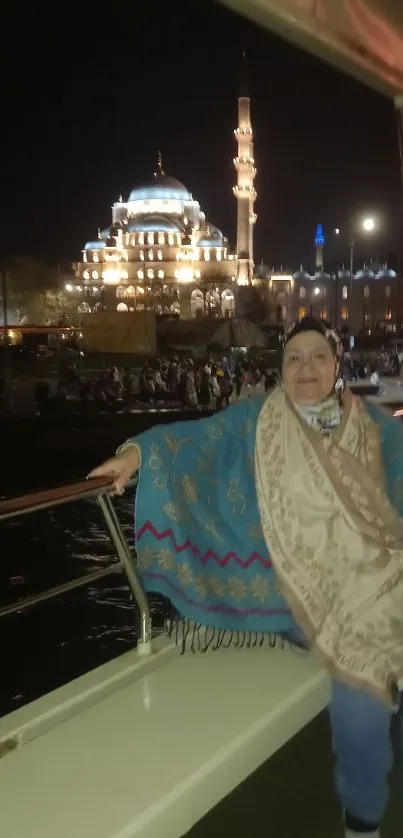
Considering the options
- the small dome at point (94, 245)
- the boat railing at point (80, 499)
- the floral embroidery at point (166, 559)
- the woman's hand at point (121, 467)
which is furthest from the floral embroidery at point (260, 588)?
the small dome at point (94, 245)

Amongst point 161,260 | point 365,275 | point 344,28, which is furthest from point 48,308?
point 344,28

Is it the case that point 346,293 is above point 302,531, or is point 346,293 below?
above

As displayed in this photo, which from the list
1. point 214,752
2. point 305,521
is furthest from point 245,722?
point 305,521

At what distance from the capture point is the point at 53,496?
2.04 meters

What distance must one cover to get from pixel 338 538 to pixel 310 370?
486 mm

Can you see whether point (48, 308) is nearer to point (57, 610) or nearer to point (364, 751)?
point (57, 610)

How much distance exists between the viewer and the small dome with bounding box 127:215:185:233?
71875mm

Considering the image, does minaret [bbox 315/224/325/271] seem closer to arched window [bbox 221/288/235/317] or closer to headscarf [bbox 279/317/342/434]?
arched window [bbox 221/288/235/317]

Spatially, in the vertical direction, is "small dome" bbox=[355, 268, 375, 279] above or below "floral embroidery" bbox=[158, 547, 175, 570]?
above

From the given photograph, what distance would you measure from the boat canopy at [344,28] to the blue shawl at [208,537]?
1.26 m

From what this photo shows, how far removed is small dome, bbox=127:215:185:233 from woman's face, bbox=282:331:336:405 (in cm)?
7101

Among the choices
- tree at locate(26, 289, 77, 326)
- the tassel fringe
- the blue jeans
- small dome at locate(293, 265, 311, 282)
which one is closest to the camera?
the blue jeans

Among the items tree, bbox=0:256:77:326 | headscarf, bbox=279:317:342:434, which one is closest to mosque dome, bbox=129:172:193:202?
tree, bbox=0:256:77:326

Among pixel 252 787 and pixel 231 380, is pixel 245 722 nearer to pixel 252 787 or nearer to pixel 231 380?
pixel 252 787
